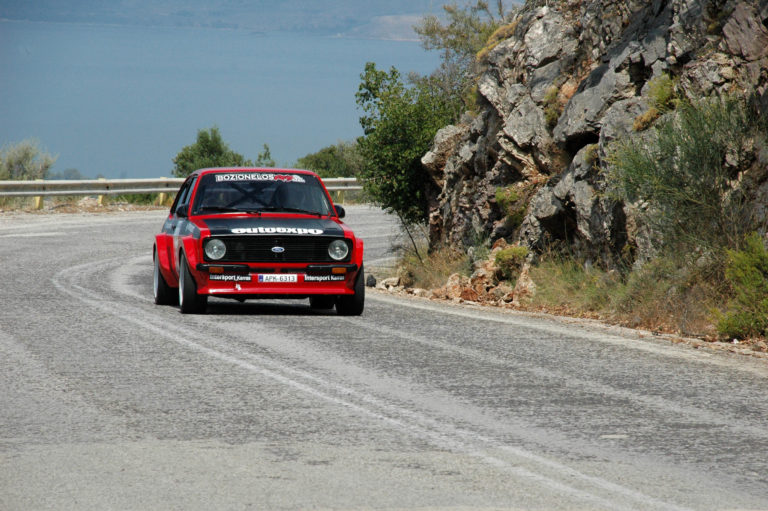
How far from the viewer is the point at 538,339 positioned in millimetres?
11031

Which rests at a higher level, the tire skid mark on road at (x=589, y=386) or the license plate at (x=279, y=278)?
the license plate at (x=279, y=278)

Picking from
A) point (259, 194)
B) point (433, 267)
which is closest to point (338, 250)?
point (259, 194)

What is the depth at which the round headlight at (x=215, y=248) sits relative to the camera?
12148mm

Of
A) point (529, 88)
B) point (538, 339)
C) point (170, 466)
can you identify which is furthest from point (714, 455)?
point (529, 88)

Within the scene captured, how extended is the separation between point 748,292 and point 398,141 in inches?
513

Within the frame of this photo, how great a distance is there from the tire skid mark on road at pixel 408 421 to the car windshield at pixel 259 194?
1.76 meters

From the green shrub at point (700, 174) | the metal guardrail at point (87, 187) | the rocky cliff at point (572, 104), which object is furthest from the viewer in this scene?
the metal guardrail at point (87, 187)

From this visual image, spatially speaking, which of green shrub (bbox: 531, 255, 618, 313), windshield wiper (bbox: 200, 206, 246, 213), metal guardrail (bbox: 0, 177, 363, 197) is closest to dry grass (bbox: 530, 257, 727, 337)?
green shrub (bbox: 531, 255, 618, 313)

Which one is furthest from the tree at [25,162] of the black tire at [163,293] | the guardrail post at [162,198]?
the black tire at [163,293]

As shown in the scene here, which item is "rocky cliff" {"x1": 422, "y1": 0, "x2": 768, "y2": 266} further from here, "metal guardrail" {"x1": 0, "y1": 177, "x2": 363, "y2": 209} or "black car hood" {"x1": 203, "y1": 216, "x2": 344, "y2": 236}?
"metal guardrail" {"x1": 0, "y1": 177, "x2": 363, "y2": 209}

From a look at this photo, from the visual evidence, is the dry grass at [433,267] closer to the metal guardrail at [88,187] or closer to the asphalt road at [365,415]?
the asphalt road at [365,415]

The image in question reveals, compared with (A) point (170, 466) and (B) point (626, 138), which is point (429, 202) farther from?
(A) point (170, 466)

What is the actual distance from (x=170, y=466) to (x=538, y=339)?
237 inches

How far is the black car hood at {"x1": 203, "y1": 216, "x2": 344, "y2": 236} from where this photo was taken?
482 inches
